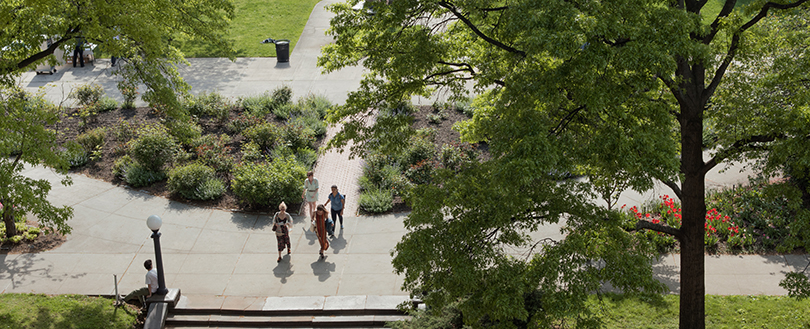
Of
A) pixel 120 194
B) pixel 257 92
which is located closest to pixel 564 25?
pixel 120 194

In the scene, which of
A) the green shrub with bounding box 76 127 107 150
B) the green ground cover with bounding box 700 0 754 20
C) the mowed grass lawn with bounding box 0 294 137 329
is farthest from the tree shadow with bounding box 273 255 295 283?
the green ground cover with bounding box 700 0 754 20

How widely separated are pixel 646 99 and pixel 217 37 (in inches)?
589

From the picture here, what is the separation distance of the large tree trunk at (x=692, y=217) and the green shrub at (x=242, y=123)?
12705 millimetres

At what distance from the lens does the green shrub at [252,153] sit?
1716 cm

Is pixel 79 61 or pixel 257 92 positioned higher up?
pixel 79 61

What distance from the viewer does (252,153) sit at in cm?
1716

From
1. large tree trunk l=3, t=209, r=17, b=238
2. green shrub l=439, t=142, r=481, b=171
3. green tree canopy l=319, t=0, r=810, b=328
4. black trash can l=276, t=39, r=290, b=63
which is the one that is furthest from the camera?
black trash can l=276, t=39, r=290, b=63

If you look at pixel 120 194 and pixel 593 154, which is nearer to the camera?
pixel 593 154

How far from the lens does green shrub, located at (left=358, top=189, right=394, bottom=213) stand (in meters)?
15.4

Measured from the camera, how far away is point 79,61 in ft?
82.3

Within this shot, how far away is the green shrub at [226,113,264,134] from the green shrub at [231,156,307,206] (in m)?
3.33

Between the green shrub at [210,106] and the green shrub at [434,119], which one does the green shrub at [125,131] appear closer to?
the green shrub at [210,106]

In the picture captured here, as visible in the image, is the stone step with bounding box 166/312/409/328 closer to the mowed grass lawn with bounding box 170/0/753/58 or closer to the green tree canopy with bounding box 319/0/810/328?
the green tree canopy with bounding box 319/0/810/328

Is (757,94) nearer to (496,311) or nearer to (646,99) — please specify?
(646,99)
